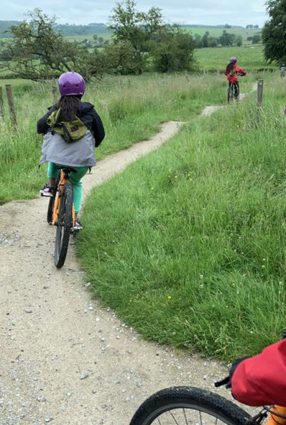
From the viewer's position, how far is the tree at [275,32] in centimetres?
4400

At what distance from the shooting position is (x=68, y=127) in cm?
478

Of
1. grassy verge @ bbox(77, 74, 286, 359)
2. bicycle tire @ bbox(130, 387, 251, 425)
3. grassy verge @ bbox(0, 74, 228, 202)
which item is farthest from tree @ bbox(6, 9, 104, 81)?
bicycle tire @ bbox(130, 387, 251, 425)

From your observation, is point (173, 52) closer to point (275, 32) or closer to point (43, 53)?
point (275, 32)

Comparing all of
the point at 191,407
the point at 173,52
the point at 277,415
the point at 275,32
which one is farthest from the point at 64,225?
the point at 275,32

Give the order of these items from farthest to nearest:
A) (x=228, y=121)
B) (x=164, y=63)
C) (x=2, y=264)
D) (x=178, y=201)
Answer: (x=164, y=63) < (x=228, y=121) < (x=178, y=201) < (x=2, y=264)

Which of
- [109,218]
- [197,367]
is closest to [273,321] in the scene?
[197,367]

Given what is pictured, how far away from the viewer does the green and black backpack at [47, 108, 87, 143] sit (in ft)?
15.6

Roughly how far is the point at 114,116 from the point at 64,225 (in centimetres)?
863

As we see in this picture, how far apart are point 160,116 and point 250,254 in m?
10.3

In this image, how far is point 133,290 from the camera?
13.5 feet

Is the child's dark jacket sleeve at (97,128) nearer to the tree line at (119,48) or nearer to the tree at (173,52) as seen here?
the tree line at (119,48)

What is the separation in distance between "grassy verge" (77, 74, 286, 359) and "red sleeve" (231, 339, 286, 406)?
182 cm

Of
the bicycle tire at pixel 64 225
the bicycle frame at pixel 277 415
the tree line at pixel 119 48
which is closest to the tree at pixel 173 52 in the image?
the tree line at pixel 119 48

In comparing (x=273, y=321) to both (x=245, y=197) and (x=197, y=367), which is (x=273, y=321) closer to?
(x=197, y=367)
